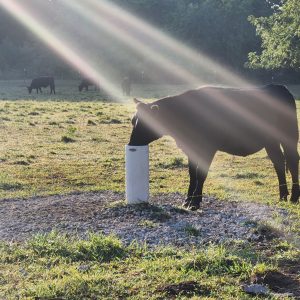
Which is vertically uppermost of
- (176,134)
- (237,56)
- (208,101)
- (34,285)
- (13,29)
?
(13,29)

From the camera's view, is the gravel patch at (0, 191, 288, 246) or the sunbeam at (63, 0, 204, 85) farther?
the sunbeam at (63, 0, 204, 85)

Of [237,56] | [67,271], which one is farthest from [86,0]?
[67,271]

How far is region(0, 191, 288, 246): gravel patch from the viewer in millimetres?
6590

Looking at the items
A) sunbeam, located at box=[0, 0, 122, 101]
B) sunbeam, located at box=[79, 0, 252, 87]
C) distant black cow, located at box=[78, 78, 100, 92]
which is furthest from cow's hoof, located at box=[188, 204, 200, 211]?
sunbeam, located at box=[79, 0, 252, 87]

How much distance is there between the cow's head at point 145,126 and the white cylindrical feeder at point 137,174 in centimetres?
63

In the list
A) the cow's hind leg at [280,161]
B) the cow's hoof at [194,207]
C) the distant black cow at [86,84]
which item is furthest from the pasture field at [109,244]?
the distant black cow at [86,84]

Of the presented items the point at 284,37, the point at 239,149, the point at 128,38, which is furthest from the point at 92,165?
the point at 128,38

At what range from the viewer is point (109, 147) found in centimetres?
1652

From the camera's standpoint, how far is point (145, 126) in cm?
888

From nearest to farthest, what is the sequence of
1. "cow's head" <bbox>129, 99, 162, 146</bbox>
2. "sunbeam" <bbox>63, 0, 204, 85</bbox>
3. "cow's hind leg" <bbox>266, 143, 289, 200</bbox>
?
"cow's head" <bbox>129, 99, 162, 146</bbox>
"cow's hind leg" <bbox>266, 143, 289, 200</bbox>
"sunbeam" <bbox>63, 0, 204, 85</bbox>

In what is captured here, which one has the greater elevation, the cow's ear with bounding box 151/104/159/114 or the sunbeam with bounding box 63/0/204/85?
the sunbeam with bounding box 63/0/204/85

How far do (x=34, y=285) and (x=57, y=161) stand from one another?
9.40 m

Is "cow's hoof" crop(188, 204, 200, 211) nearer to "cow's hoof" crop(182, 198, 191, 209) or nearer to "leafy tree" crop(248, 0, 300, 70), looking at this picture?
"cow's hoof" crop(182, 198, 191, 209)

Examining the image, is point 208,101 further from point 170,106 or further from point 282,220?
point 282,220
